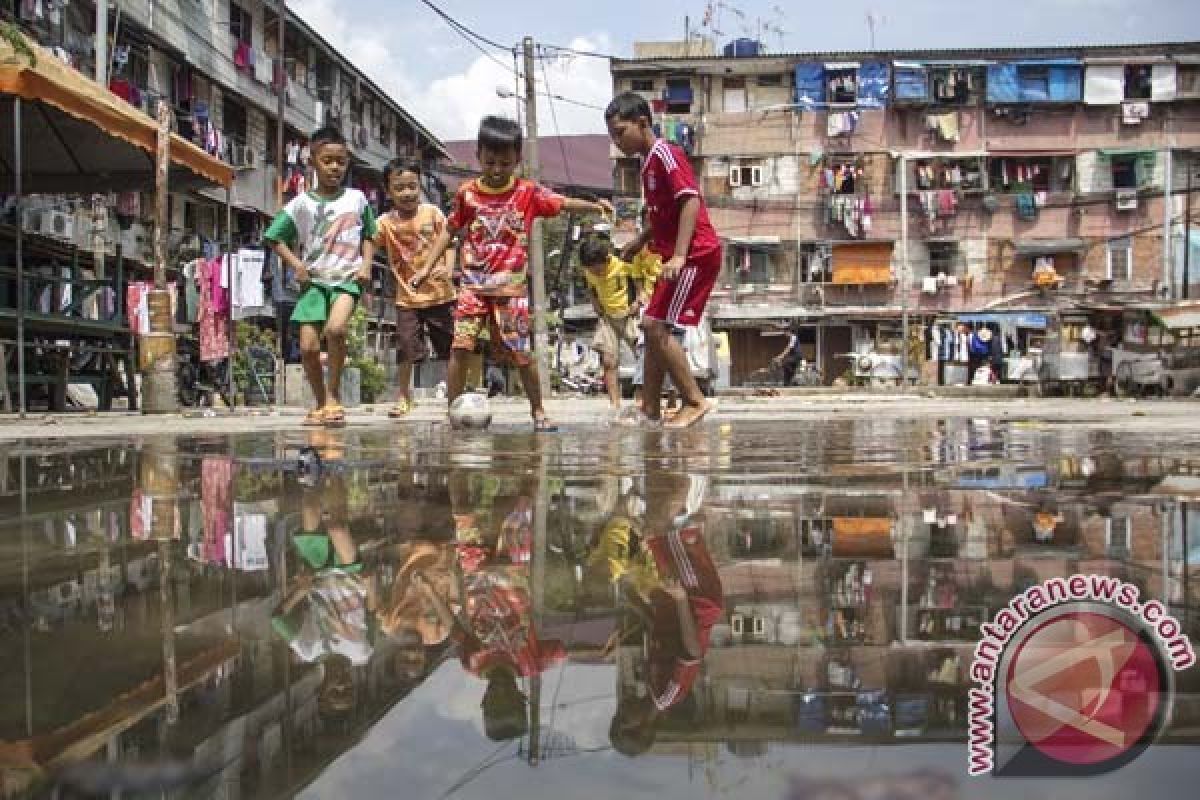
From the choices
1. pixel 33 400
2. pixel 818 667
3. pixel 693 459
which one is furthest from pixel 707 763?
pixel 33 400

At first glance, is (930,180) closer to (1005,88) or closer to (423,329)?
(1005,88)

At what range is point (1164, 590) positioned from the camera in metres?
1.59

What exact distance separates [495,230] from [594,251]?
328 cm

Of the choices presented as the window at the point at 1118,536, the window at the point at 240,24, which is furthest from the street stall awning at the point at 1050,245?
the window at the point at 1118,536

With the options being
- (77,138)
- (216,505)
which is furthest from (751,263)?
(216,505)

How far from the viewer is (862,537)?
211 centimetres

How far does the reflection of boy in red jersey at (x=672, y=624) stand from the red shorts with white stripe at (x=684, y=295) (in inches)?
126

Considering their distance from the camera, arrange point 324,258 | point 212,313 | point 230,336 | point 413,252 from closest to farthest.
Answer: point 324,258
point 413,252
point 230,336
point 212,313

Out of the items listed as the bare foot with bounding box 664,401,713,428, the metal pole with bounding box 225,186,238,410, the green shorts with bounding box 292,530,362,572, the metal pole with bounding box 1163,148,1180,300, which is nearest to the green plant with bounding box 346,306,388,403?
the metal pole with bounding box 225,186,238,410

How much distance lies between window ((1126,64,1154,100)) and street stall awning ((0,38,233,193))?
1280 inches

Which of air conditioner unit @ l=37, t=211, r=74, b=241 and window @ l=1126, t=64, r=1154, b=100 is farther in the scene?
window @ l=1126, t=64, r=1154, b=100

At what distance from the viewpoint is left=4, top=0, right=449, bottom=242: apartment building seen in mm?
20156

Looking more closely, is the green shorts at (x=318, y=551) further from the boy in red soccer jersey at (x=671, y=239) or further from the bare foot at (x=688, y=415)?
the bare foot at (x=688, y=415)

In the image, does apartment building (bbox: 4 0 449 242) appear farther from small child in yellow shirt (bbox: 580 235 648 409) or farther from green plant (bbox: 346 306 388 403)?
small child in yellow shirt (bbox: 580 235 648 409)
